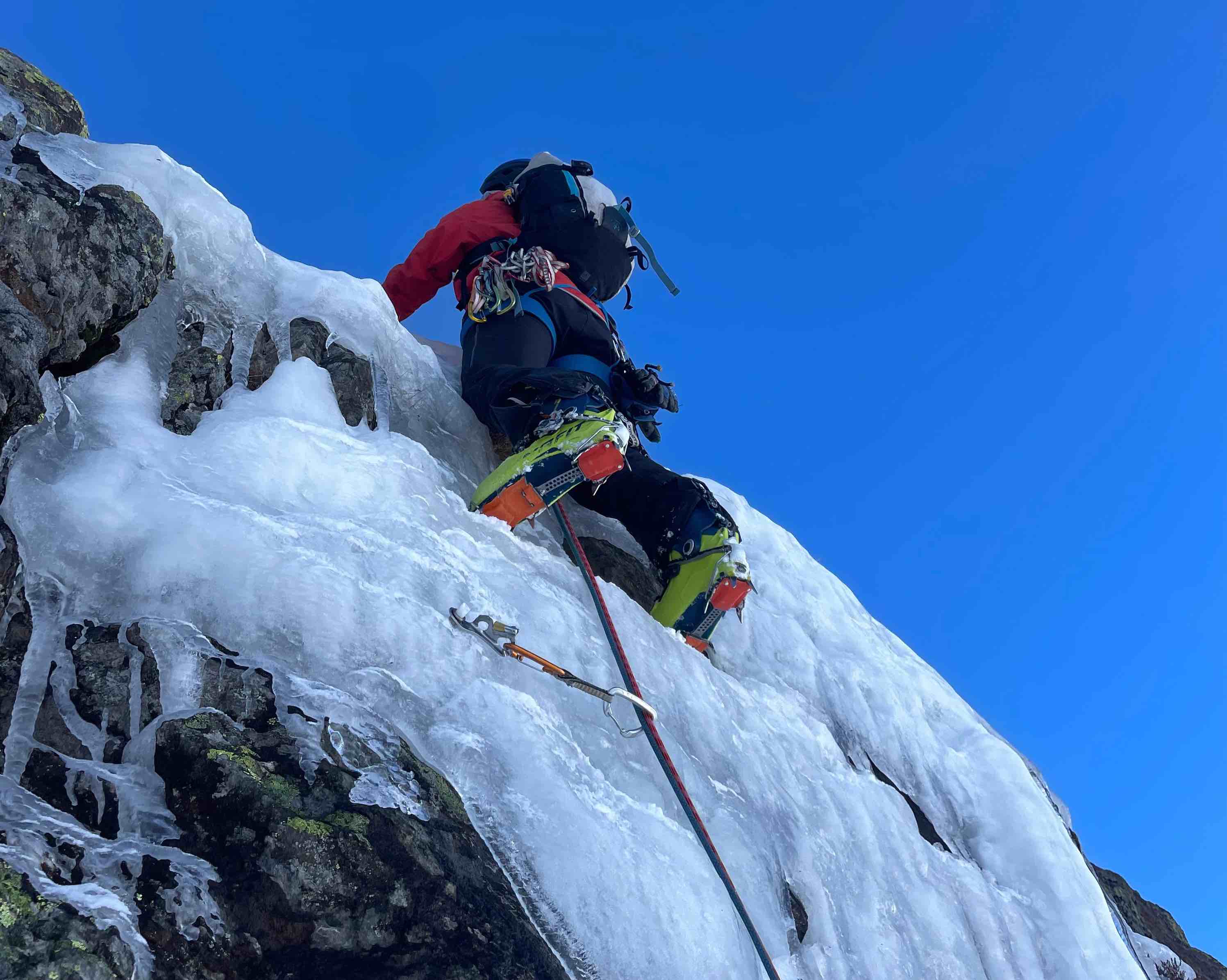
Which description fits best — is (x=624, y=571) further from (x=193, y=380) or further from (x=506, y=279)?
(x=193, y=380)

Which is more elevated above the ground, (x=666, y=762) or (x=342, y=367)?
(x=342, y=367)

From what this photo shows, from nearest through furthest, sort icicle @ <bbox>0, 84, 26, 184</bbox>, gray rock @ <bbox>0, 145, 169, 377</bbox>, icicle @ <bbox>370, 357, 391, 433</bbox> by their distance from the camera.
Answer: gray rock @ <bbox>0, 145, 169, 377</bbox> < icicle @ <bbox>0, 84, 26, 184</bbox> < icicle @ <bbox>370, 357, 391, 433</bbox>

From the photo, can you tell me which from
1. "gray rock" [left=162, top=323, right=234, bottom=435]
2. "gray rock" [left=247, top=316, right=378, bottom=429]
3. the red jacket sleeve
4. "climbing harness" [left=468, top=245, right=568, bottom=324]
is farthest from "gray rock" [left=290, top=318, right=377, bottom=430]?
the red jacket sleeve

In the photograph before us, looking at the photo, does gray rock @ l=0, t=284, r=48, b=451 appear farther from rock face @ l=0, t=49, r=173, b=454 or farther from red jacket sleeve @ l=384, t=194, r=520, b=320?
red jacket sleeve @ l=384, t=194, r=520, b=320

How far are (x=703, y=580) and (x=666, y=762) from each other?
146 centimetres

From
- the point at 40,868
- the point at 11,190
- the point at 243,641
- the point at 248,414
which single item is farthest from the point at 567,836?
the point at 11,190

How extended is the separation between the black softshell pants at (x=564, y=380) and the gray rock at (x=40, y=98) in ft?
5.81

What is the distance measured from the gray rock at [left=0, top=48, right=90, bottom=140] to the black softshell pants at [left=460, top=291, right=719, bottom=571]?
1770mm

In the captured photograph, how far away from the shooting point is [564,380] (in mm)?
3746

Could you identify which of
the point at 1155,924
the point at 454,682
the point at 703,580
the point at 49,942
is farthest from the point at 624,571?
the point at 1155,924

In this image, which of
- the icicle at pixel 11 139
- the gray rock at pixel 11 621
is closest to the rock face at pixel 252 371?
the icicle at pixel 11 139

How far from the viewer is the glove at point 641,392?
4.46 m

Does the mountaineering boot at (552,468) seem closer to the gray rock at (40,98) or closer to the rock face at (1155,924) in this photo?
the gray rock at (40,98)

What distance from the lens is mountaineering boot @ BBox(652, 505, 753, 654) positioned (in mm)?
4027
